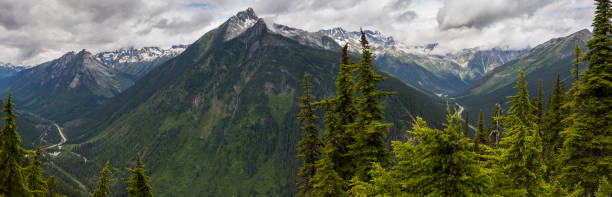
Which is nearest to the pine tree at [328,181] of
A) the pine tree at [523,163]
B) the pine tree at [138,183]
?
the pine tree at [523,163]

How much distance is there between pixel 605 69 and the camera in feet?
79.2

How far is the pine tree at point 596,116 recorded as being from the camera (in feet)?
78.8

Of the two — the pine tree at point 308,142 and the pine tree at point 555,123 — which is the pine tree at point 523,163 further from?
the pine tree at point 555,123

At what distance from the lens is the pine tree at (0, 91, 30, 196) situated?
15.8 meters

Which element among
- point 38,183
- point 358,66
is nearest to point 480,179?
point 358,66

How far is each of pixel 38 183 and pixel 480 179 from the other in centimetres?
2954

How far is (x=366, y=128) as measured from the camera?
22531mm

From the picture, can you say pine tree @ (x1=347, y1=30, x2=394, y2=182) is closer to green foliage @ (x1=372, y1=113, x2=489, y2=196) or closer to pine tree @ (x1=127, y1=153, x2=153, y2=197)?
green foliage @ (x1=372, y1=113, x2=489, y2=196)

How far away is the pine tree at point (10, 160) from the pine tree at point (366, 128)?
2099cm

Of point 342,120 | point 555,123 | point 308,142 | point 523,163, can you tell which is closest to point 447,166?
point 523,163

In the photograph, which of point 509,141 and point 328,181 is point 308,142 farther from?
point 509,141

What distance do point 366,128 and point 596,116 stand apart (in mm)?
20197

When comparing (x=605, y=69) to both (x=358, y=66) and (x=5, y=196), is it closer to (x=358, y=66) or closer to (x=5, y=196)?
(x=358, y=66)

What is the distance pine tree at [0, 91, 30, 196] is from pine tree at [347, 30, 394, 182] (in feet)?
68.9
